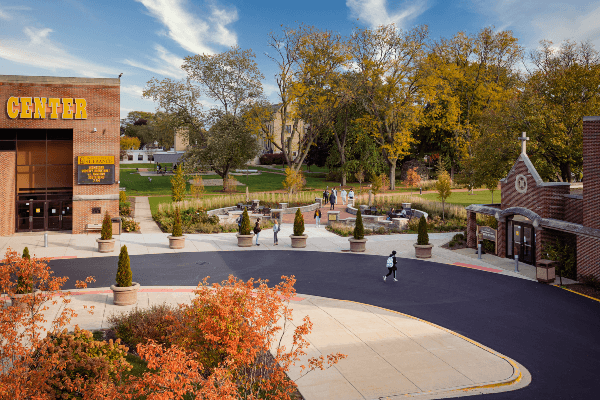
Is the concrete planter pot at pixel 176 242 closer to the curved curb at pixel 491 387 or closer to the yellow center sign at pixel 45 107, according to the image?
the yellow center sign at pixel 45 107

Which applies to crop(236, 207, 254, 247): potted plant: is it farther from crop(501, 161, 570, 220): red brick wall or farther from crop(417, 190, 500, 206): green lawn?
crop(417, 190, 500, 206): green lawn

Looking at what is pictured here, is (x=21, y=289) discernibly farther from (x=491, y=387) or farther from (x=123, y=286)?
(x=491, y=387)

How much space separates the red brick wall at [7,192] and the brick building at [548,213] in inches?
1183

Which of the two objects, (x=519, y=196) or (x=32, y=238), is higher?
(x=519, y=196)

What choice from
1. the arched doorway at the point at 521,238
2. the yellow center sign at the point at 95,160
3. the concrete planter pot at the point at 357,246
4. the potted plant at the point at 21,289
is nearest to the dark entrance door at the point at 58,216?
the yellow center sign at the point at 95,160

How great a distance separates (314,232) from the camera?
109ft

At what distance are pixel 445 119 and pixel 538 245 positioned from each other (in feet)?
157

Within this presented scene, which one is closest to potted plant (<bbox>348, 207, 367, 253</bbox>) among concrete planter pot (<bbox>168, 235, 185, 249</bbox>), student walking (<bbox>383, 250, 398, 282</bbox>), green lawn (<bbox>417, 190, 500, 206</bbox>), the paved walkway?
student walking (<bbox>383, 250, 398, 282</bbox>)

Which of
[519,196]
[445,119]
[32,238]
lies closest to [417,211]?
[519,196]

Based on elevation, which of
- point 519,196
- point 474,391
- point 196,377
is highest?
point 519,196

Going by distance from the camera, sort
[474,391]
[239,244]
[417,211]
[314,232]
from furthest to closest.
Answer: [417,211]
[314,232]
[239,244]
[474,391]

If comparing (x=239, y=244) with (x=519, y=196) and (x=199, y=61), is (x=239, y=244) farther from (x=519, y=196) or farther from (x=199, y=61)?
(x=199, y=61)

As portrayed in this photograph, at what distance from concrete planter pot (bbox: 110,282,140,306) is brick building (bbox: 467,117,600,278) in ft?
59.9

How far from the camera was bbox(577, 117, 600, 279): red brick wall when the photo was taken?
19297mm
